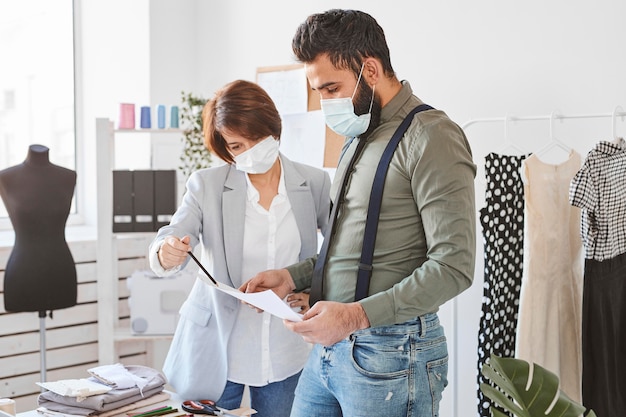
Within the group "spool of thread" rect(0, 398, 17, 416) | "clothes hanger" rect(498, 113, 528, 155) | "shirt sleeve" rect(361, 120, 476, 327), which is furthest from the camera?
"clothes hanger" rect(498, 113, 528, 155)

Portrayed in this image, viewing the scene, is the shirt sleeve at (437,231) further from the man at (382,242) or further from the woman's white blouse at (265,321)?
the woman's white blouse at (265,321)

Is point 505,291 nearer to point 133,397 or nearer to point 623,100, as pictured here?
point 623,100

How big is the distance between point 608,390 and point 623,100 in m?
0.83

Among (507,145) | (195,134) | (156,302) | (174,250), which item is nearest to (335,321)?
(174,250)

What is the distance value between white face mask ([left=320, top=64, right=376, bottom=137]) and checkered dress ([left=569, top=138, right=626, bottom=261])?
661mm

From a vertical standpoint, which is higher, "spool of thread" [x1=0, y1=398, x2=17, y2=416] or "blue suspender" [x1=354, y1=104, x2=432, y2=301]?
"blue suspender" [x1=354, y1=104, x2=432, y2=301]

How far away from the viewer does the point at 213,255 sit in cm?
214

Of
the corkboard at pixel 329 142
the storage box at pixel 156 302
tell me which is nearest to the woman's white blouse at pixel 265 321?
the corkboard at pixel 329 142

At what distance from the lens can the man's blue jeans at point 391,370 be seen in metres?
1.57

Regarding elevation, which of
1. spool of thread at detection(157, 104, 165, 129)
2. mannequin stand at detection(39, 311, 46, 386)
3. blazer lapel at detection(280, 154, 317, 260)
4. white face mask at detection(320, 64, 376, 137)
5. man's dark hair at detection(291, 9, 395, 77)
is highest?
man's dark hair at detection(291, 9, 395, 77)

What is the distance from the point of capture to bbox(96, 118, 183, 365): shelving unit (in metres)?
3.25

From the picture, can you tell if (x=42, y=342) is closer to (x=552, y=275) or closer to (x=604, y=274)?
(x=552, y=275)

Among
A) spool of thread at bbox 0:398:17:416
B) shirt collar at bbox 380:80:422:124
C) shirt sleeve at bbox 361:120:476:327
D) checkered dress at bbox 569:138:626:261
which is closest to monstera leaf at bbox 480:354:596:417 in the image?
shirt sleeve at bbox 361:120:476:327

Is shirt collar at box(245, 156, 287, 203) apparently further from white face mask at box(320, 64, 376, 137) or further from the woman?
white face mask at box(320, 64, 376, 137)
